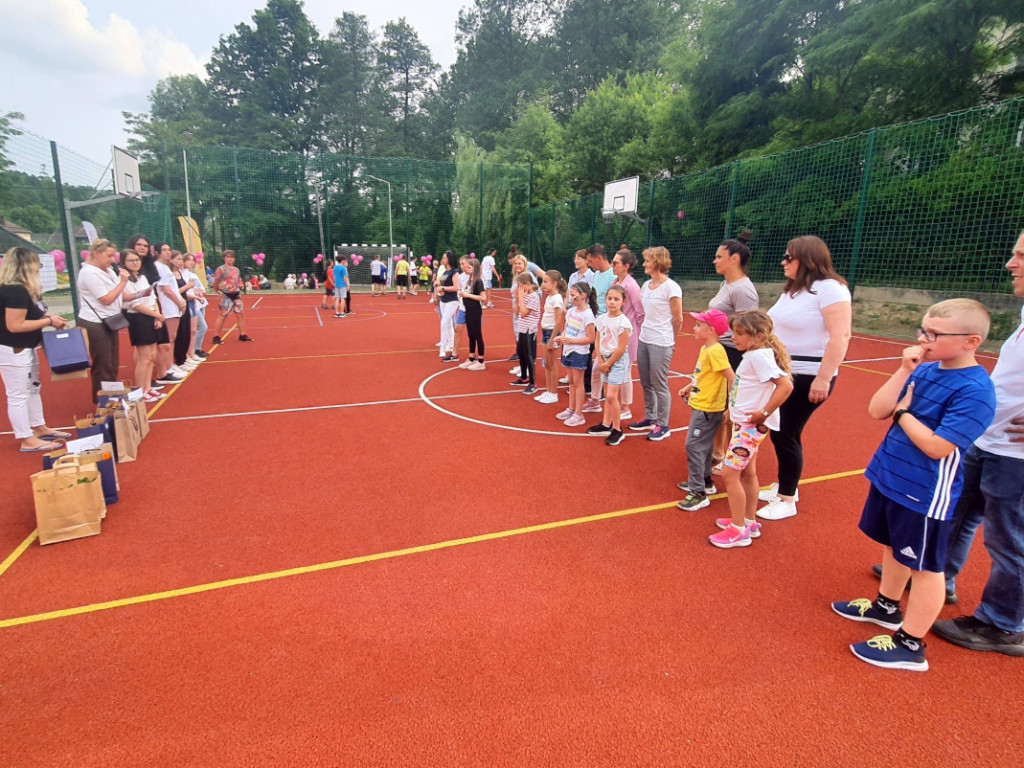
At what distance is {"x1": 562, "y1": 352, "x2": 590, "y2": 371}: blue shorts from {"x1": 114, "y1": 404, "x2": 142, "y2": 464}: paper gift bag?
14.1ft

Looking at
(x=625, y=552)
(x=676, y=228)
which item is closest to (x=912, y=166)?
(x=676, y=228)

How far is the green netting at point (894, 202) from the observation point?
10.8 metres

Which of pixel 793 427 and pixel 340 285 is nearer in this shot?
pixel 793 427

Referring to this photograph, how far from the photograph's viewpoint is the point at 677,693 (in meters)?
2.48

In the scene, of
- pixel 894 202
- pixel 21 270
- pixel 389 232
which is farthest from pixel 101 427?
pixel 389 232

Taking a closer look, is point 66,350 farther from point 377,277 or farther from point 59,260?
→ point 377,277

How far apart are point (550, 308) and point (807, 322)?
362cm

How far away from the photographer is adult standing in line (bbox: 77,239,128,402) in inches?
230

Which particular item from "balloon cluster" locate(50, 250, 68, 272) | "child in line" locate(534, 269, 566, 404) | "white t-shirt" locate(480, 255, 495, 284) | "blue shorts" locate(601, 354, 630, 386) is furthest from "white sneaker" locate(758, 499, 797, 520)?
"balloon cluster" locate(50, 250, 68, 272)

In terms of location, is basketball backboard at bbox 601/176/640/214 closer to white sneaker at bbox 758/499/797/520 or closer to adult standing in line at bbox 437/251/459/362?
adult standing in line at bbox 437/251/459/362

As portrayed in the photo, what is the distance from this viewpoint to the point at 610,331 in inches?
215

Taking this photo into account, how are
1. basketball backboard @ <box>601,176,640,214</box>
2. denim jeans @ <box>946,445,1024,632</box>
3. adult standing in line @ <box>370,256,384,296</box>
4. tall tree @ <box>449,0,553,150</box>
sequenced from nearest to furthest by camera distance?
denim jeans @ <box>946,445,1024,632</box> < basketball backboard @ <box>601,176,640,214</box> < adult standing in line @ <box>370,256,384,296</box> < tall tree @ <box>449,0,553,150</box>

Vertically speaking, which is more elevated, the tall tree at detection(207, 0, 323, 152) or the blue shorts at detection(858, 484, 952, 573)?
the tall tree at detection(207, 0, 323, 152)

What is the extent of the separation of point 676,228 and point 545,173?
43.4 feet
